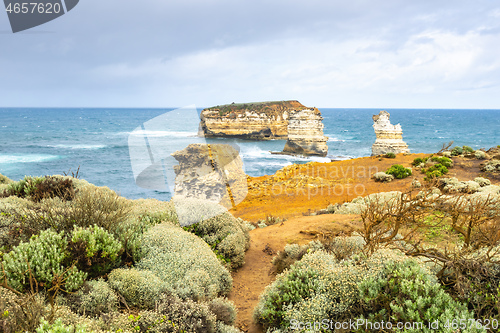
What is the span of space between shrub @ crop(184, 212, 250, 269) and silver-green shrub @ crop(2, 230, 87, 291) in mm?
3409

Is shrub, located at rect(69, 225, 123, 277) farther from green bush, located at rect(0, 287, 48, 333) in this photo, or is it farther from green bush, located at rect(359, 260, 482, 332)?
green bush, located at rect(359, 260, 482, 332)

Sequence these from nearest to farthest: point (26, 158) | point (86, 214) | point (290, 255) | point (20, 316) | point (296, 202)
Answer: point (20, 316), point (86, 214), point (290, 255), point (296, 202), point (26, 158)

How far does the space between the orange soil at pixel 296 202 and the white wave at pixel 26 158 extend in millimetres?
33840

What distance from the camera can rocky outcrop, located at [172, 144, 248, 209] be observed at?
32.5ft

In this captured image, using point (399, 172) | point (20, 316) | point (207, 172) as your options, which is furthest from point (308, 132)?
point (20, 316)

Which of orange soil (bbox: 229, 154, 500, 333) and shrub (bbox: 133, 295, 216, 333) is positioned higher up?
shrub (bbox: 133, 295, 216, 333)

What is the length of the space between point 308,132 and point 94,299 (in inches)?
1689

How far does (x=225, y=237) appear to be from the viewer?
809 centimetres

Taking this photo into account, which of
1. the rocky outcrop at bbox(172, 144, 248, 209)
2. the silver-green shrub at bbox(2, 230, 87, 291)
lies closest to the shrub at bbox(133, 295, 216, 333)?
the silver-green shrub at bbox(2, 230, 87, 291)

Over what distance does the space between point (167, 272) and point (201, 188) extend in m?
4.73

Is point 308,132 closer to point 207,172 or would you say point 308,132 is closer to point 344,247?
point 207,172

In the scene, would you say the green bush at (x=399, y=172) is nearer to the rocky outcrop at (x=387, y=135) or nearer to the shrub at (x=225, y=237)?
the rocky outcrop at (x=387, y=135)

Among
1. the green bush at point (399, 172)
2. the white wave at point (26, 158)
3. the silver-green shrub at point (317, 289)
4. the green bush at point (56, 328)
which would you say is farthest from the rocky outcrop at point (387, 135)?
the white wave at point (26, 158)

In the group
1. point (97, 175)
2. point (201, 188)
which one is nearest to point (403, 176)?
point (201, 188)
